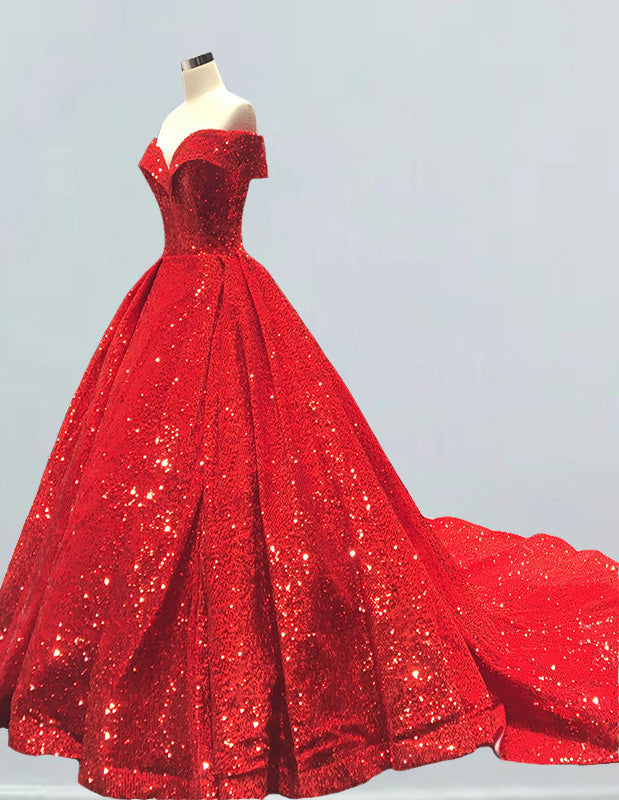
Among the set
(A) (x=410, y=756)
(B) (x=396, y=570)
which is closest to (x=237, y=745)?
(A) (x=410, y=756)

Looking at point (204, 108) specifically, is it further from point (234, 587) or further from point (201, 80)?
point (234, 587)

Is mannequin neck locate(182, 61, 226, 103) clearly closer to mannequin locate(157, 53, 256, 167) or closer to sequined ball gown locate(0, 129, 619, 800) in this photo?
mannequin locate(157, 53, 256, 167)

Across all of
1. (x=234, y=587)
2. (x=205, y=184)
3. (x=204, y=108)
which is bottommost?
(x=234, y=587)

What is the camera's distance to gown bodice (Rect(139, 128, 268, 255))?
2264 mm

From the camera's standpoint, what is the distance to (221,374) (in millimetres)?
2125

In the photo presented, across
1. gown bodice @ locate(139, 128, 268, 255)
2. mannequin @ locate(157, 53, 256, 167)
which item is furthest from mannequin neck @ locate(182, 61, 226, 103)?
gown bodice @ locate(139, 128, 268, 255)

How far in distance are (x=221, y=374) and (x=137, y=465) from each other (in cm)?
30

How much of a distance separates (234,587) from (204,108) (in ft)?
4.22

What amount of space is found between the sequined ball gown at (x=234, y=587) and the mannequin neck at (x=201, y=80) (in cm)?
20

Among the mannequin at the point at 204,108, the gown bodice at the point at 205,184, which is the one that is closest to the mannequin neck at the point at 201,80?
the mannequin at the point at 204,108

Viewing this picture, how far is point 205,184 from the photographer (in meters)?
2.28

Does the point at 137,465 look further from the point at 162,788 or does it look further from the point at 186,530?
the point at 162,788

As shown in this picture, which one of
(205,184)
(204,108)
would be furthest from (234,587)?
(204,108)

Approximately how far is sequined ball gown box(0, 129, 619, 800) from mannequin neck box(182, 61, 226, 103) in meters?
0.20
